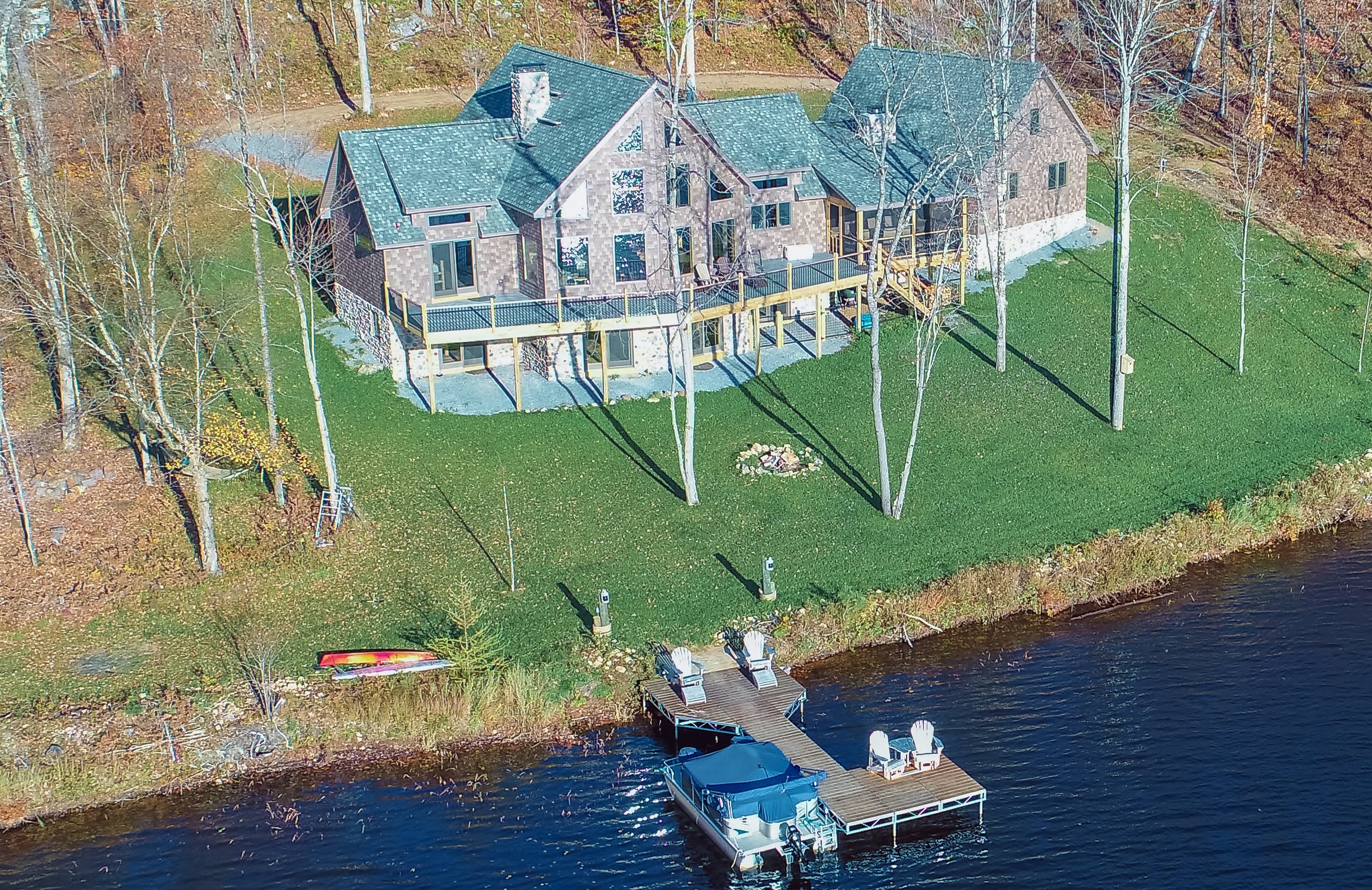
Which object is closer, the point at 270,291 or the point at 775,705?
the point at 775,705

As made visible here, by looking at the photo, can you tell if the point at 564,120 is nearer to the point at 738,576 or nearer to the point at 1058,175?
the point at 738,576

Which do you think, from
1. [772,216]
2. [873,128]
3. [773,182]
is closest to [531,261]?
[772,216]

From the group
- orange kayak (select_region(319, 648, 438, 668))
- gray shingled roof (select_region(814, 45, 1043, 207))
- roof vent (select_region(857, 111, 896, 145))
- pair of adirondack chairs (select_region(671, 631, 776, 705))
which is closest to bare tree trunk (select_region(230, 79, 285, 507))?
orange kayak (select_region(319, 648, 438, 668))

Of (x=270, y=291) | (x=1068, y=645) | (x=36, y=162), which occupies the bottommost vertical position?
(x=1068, y=645)

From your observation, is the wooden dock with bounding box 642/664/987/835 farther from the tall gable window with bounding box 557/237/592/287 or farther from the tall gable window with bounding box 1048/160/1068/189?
the tall gable window with bounding box 1048/160/1068/189

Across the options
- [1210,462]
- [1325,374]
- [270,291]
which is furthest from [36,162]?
[1325,374]

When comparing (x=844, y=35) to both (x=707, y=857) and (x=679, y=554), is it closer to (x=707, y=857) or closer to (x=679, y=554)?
(x=679, y=554)
